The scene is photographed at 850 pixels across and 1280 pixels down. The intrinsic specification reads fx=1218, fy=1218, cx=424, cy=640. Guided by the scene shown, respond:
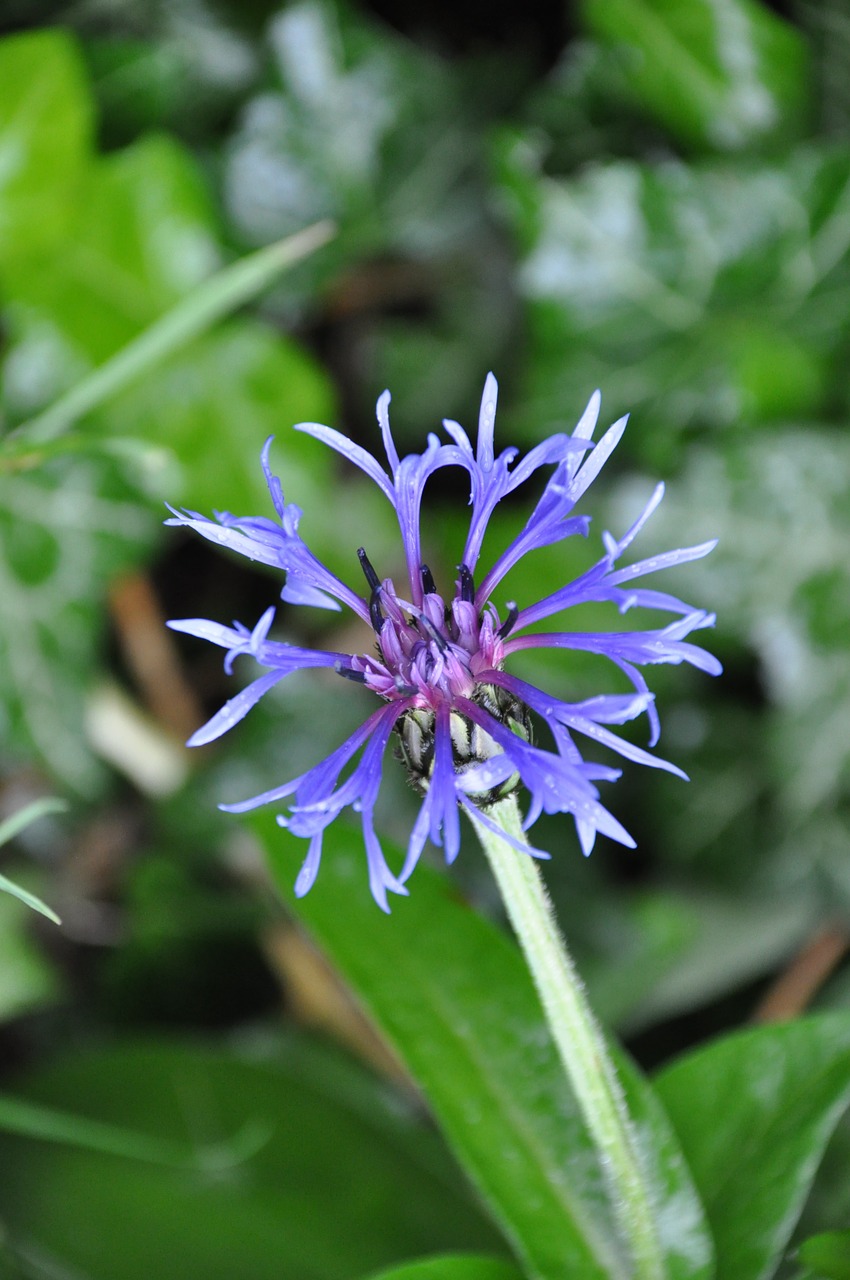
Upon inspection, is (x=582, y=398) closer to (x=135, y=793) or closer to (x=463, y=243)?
(x=463, y=243)

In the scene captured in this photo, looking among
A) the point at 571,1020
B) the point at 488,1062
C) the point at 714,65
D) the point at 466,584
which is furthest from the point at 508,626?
the point at 714,65

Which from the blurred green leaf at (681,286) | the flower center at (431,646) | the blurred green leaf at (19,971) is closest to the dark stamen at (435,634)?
the flower center at (431,646)

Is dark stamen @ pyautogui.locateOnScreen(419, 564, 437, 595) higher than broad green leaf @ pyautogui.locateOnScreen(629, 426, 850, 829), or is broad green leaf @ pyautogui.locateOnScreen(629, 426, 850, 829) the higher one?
dark stamen @ pyautogui.locateOnScreen(419, 564, 437, 595)

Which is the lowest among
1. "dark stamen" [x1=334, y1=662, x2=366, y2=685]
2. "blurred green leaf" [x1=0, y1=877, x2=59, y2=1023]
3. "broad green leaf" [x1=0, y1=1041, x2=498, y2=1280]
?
"broad green leaf" [x1=0, y1=1041, x2=498, y2=1280]

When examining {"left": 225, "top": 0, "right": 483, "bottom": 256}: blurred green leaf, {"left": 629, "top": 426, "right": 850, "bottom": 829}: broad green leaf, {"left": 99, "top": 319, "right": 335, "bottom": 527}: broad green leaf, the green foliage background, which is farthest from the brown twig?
{"left": 225, "top": 0, "right": 483, "bottom": 256}: blurred green leaf

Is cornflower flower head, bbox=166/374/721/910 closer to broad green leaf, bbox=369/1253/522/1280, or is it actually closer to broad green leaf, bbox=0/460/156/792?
broad green leaf, bbox=369/1253/522/1280

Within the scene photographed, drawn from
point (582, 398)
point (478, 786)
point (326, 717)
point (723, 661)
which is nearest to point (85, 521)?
point (326, 717)

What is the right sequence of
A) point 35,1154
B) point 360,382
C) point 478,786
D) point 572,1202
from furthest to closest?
point 360,382 → point 35,1154 → point 572,1202 → point 478,786
